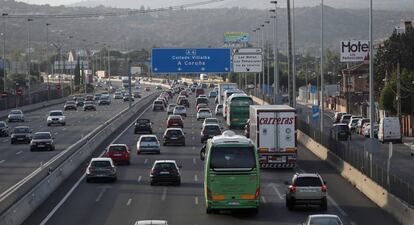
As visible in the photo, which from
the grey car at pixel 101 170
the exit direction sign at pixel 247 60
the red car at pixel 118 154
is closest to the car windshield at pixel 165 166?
the grey car at pixel 101 170

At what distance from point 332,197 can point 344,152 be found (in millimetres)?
9734

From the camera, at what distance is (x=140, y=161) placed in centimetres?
5522

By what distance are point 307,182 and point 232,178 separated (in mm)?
3475

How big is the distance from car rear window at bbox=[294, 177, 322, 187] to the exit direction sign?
61.9 m

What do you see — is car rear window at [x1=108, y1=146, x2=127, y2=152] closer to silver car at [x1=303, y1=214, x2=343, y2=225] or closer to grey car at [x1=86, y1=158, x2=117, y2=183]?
grey car at [x1=86, y1=158, x2=117, y2=183]

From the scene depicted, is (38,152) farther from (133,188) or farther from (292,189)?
(292,189)

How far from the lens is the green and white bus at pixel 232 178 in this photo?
31.7 meters

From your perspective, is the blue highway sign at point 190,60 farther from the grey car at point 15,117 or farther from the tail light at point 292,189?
the tail light at point 292,189

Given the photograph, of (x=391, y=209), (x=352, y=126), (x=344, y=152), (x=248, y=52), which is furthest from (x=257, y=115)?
(x=248, y=52)

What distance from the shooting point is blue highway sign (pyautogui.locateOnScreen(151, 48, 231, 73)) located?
88.8 m

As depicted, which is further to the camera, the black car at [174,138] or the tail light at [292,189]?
the black car at [174,138]

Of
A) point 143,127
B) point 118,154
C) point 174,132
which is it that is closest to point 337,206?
point 118,154

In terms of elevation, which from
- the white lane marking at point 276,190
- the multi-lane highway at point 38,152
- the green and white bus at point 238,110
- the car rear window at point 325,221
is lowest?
the white lane marking at point 276,190

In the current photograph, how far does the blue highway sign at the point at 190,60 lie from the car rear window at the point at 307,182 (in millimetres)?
55114
